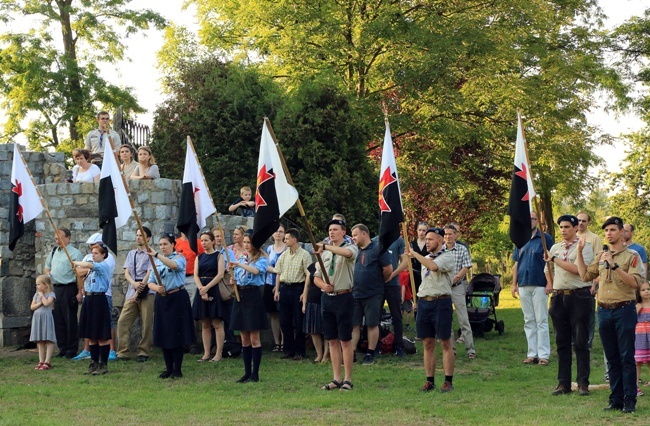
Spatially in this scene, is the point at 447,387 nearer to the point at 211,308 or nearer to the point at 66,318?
the point at 211,308

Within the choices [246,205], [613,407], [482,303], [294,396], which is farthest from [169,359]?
[482,303]

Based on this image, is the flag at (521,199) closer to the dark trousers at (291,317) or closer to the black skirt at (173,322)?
the dark trousers at (291,317)

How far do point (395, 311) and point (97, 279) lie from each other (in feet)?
14.2

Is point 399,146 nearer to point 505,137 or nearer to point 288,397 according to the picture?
point 505,137

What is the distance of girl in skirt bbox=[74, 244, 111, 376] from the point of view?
42.4 ft

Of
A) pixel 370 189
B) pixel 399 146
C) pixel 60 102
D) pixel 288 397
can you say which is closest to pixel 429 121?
pixel 399 146

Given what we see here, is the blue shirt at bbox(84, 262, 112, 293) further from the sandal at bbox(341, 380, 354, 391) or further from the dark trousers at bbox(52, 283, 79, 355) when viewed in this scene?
the sandal at bbox(341, 380, 354, 391)

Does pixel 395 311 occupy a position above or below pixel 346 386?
above

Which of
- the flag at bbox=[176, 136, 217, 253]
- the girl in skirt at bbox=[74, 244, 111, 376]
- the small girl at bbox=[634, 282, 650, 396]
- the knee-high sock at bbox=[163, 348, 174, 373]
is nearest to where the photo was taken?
the small girl at bbox=[634, 282, 650, 396]

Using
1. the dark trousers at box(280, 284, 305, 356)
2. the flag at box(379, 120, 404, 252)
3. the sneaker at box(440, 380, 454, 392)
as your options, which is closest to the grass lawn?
the sneaker at box(440, 380, 454, 392)

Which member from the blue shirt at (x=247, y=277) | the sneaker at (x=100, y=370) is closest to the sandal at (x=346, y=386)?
the blue shirt at (x=247, y=277)

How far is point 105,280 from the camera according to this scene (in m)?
13.3

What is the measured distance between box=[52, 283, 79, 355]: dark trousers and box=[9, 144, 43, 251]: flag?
4.17 ft

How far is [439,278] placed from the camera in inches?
442
